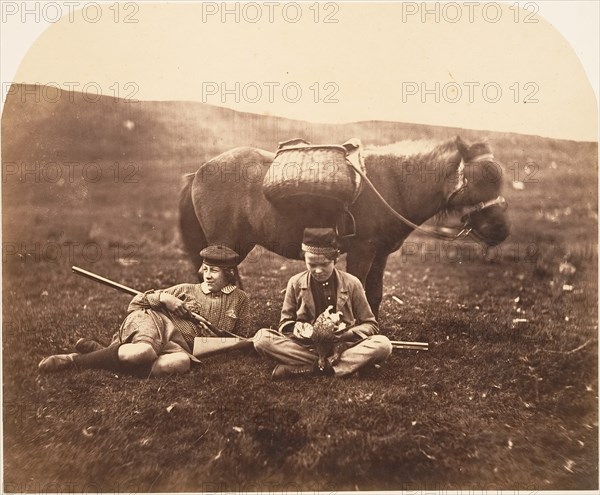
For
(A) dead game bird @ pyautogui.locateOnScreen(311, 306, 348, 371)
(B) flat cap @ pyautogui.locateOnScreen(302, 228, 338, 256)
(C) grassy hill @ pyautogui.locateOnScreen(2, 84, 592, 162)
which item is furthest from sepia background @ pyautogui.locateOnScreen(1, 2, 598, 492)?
(A) dead game bird @ pyautogui.locateOnScreen(311, 306, 348, 371)

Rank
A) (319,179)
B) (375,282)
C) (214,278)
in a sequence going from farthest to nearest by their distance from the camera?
(375,282)
(214,278)
(319,179)

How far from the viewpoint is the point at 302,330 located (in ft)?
14.4

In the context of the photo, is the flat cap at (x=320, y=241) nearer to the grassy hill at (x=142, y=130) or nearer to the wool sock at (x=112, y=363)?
the grassy hill at (x=142, y=130)

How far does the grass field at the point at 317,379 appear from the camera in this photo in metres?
4.27

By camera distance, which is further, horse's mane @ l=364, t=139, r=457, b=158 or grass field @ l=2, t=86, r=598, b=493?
horse's mane @ l=364, t=139, r=457, b=158

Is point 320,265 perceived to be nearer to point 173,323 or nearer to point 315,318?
point 315,318

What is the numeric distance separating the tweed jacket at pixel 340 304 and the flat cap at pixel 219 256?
1.56 ft

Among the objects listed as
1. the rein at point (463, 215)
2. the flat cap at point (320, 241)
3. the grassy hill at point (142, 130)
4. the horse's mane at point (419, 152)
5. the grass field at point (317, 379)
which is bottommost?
the grass field at point (317, 379)

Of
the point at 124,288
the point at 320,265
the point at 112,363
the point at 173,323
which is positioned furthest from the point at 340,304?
the point at 112,363

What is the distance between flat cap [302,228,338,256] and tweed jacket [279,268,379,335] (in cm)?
18

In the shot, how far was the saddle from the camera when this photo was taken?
14.2ft

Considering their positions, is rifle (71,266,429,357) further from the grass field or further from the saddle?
the saddle

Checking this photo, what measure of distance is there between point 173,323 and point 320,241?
4.22 ft

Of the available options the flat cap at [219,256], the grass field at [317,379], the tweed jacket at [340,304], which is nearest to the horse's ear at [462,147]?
the grass field at [317,379]
